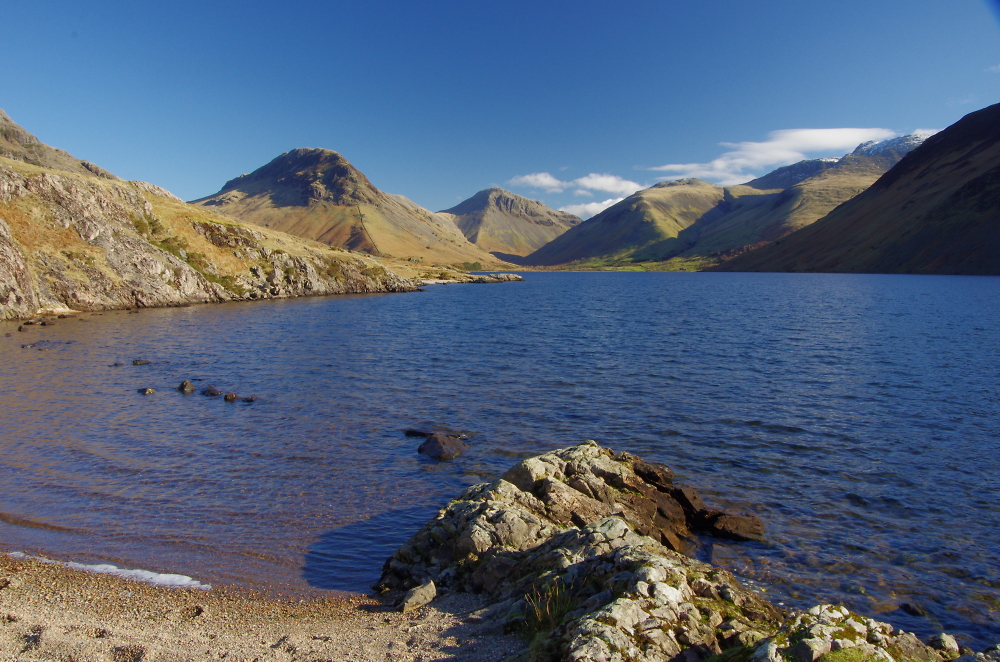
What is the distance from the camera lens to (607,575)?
12.7 meters

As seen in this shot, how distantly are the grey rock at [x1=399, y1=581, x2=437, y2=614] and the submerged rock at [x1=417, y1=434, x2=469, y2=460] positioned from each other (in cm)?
1191

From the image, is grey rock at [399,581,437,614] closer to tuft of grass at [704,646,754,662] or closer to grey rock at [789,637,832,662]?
tuft of grass at [704,646,754,662]

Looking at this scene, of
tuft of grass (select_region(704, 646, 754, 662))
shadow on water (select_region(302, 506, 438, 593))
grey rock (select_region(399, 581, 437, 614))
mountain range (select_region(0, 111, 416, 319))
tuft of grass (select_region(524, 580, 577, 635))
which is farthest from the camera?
mountain range (select_region(0, 111, 416, 319))

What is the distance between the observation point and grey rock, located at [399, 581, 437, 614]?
47.4ft

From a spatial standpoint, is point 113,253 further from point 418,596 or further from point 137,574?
A: point 418,596

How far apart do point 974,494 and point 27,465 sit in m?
39.1

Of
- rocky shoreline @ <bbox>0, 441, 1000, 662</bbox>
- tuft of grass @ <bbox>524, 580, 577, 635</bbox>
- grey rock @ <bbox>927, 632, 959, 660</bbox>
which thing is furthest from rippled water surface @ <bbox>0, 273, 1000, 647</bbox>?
tuft of grass @ <bbox>524, 580, 577, 635</bbox>

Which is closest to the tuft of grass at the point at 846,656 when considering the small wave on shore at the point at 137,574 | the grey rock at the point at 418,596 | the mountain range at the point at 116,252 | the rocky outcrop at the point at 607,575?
the rocky outcrop at the point at 607,575

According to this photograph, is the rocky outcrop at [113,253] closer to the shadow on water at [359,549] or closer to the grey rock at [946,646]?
the shadow on water at [359,549]

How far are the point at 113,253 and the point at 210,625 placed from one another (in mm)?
101824

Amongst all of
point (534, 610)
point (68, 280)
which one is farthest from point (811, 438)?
point (68, 280)

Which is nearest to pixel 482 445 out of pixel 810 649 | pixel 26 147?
pixel 810 649

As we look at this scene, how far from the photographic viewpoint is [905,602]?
15461 millimetres

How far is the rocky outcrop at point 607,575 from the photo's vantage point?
998 cm
